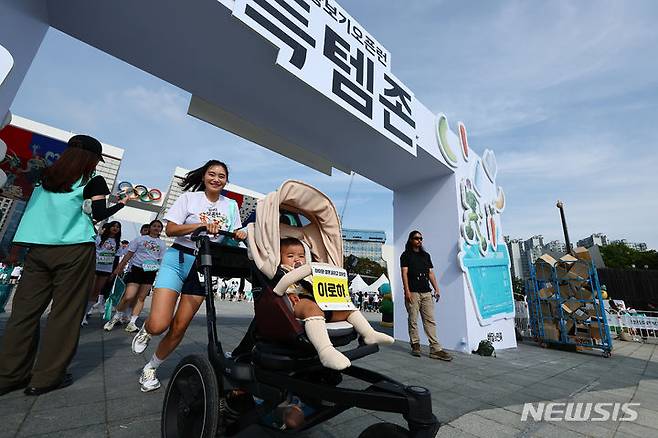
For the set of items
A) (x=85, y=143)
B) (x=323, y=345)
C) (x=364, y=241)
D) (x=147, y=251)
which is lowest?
(x=323, y=345)

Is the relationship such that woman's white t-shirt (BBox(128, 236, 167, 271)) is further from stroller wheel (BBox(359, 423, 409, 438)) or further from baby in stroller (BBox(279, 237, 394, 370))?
stroller wheel (BBox(359, 423, 409, 438))

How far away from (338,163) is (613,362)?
658cm

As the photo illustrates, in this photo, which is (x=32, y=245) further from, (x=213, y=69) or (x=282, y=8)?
(x=282, y=8)

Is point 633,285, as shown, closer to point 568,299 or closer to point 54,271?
point 568,299

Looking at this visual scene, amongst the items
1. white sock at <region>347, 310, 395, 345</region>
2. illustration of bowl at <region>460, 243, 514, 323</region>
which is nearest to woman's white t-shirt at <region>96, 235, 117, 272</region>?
white sock at <region>347, 310, 395, 345</region>

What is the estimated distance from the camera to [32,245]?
2090 millimetres

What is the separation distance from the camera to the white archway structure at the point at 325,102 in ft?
10.5

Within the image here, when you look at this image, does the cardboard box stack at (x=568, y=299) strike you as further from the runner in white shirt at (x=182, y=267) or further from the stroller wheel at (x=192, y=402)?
the stroller wheel at (x=192, y=402)

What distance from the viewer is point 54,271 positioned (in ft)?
6.98

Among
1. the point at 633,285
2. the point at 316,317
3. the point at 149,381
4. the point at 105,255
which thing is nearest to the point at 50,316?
the point at 149,381

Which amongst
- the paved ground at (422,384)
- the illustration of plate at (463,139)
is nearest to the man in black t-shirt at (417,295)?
the paved ground at (422,384)

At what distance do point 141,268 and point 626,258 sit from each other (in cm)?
5503

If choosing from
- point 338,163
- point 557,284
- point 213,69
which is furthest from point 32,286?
point 557,284

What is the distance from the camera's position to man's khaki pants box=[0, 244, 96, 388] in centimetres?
199
